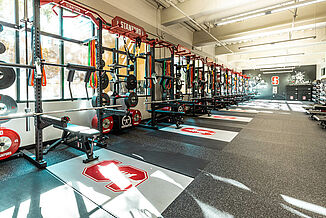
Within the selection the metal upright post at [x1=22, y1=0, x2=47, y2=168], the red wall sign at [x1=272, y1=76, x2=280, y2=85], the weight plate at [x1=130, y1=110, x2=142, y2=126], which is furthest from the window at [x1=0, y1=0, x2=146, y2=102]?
the red wall sign at [x1=272, y1=76, x2=280, y2=85]

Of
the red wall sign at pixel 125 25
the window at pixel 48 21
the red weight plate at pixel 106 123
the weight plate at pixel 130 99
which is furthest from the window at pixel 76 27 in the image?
the red weight plate at pixel 106 123

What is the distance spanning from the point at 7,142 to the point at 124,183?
1.97 meters

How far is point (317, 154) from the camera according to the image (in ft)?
9.95

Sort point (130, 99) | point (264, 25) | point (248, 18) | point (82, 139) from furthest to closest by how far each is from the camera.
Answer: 1. point (264, 25)
2. point (248, 18)
3. point (130, 99)
4. point (82, 139)

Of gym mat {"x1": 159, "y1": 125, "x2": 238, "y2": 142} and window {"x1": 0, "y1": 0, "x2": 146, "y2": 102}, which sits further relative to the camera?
gym mat {"x1": 159, "y1": 125, "x2": 238, "y2": 142}

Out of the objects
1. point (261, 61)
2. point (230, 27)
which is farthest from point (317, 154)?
point (261, 61)

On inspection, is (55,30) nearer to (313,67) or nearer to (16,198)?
(16,198)

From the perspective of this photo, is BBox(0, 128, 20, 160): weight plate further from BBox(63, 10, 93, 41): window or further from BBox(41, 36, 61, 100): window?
BBox(63, 10, 93, 41): window

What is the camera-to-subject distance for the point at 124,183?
6.86ft

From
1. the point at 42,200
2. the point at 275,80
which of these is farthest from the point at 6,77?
the point at 275,80

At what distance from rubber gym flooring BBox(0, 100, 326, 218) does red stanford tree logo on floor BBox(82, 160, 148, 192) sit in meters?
0.01

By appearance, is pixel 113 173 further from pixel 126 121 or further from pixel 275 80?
pixel 275 80

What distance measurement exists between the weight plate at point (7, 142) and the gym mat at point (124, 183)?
743 mm

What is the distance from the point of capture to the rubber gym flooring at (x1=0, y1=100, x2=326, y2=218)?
1.63 metres
